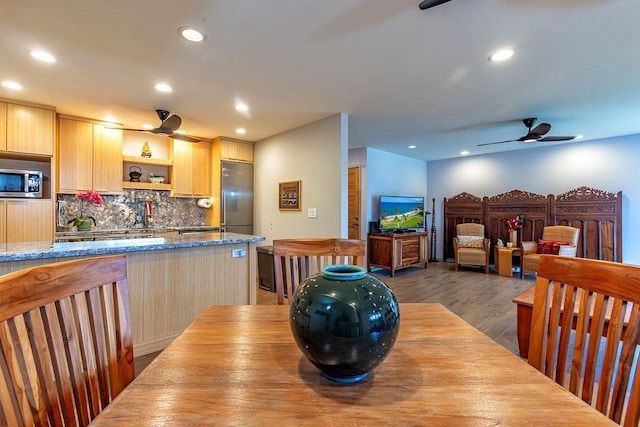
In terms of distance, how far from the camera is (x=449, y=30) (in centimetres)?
205

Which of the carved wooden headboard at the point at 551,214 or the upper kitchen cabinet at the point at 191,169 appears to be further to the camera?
the carved wooden headboard at the point at 551,214

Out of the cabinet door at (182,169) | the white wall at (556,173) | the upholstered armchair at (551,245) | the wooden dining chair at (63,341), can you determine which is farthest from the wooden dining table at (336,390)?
the white wall at (556,173)

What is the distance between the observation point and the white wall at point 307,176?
3.83m

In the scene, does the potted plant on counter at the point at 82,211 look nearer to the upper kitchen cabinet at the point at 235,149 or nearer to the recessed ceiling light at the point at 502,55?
the upper kitchen cabinet at the point at 235,149

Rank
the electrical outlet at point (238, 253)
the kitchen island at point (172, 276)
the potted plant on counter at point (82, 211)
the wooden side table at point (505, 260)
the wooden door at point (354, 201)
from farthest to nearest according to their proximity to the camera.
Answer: the wooden door at point (354, 201) < the wooden side table at point (505, 260) < the potted plant on counter at point (82, 211) < the electrical outlet at point (238, 253) < the kitchen island at point (172, 276)

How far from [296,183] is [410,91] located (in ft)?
6.65

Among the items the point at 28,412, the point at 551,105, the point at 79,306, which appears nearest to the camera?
the point at 28,412

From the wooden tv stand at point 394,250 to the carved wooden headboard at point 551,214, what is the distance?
1385 mm

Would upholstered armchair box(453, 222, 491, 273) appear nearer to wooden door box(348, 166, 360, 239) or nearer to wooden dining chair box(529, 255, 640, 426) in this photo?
wooden door box(348, 166, 360, 239)

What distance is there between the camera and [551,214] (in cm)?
569

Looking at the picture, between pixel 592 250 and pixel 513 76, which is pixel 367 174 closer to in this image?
pixel 513 76

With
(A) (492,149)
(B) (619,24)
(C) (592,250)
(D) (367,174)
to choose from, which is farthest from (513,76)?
(C) (592,250)

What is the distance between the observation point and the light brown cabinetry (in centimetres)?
333

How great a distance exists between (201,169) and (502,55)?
4476 mm
